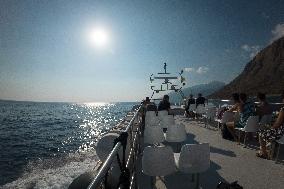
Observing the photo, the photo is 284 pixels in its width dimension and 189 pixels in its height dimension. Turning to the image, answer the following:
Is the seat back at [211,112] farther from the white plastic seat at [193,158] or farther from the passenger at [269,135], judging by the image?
the white plastic seat at [193,158]

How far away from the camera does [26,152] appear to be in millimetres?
26422

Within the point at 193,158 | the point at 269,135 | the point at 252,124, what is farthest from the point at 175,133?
the point at 252,124

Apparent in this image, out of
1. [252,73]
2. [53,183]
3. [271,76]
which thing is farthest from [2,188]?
[252,73]

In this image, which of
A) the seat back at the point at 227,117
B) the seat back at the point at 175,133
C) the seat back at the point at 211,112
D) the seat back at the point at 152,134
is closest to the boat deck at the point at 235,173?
the seat back at the point at 152,134

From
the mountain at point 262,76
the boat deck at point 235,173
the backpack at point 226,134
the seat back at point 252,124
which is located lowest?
the boat deck at point 235,173

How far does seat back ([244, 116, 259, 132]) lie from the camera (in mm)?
8914

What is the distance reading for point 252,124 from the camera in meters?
8.95

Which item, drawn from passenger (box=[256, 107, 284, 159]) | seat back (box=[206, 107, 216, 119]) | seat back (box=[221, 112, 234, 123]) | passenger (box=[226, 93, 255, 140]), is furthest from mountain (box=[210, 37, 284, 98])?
passenger (box=[256, 107, 284, 159])

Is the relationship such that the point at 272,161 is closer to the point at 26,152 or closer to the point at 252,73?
the point at 26,152

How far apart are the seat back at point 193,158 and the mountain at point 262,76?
147595mm

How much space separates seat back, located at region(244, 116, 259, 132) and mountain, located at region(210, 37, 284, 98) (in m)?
143

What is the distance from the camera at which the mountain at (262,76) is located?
156 metres

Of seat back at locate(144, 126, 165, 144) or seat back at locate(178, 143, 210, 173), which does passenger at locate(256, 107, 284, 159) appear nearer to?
seat back at locate(144, 126, 165, 144)

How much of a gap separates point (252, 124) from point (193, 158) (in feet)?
15.1
